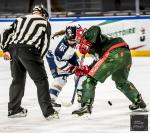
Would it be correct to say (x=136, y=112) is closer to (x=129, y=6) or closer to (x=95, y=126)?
(x=95, y=126)

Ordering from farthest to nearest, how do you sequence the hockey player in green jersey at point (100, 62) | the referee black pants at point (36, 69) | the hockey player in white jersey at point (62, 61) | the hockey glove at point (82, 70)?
the hockey player in white jersey at point (62, 61) < the hockey glove at point (82, 70) < the referee black pants at point (36, 69) < the hockey player in green jersey at point (100, 62)

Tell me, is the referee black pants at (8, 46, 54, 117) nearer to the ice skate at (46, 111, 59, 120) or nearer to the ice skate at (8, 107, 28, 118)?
the ice skate at (46, 111, 59, 120)

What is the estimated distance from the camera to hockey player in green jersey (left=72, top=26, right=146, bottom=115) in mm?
5469

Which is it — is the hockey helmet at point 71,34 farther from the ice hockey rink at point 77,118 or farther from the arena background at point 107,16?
the arena background at point 107,16

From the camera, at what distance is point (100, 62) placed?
18.2 feet

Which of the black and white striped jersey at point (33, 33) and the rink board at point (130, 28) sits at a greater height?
the black and white striped jersey at point (33, 33)

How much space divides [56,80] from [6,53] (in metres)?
0.96

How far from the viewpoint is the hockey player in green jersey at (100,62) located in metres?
5.47

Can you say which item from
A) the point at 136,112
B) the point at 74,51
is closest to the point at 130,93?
the point at 136,112

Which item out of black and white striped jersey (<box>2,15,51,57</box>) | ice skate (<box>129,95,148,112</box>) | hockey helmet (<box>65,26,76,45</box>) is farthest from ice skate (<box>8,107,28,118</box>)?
ice skate (<box>129,95,148,112</box>)

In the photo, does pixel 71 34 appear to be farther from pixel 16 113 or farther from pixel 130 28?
pixel 130 28

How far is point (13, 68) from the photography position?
579 cm

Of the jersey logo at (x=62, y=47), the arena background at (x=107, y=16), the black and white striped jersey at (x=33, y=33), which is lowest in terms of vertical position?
the arena background at (x=107, y=16)

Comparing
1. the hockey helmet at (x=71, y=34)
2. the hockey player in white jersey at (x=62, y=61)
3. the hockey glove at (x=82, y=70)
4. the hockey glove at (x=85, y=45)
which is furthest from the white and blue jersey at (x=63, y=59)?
the hockey glove at (x=85, y=45)
